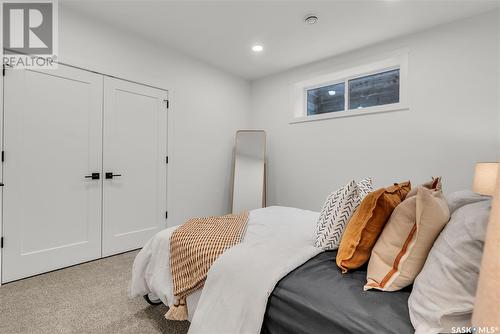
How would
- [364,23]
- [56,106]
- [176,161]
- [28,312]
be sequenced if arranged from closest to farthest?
[28,312] < [56,106] < [364,23] < [176,161]

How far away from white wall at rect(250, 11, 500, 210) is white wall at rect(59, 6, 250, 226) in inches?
40.9

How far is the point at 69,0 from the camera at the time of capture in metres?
2.47

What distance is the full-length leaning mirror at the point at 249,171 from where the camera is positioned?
13.2ft

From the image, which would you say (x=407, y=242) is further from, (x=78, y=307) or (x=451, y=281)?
(x=78, y=307)


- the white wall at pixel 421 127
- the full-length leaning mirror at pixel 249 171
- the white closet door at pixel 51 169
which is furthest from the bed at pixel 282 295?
the full-length leaning mirror at pixel 249 171

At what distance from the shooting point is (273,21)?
9.00 feet

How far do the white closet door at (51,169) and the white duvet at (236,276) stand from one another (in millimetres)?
1397

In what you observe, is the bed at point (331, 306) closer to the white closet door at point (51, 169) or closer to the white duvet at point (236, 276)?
the white duvet at point (236, 276)

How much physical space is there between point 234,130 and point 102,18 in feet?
7.43

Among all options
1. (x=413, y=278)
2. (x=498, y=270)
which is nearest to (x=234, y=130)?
(x=413, y=278)

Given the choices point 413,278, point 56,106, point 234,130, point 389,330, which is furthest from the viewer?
point 234,130

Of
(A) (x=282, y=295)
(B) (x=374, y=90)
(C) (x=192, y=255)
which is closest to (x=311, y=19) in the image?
(B) (x=374, y=90)

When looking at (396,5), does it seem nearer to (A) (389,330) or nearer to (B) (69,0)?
(A) (389,330)

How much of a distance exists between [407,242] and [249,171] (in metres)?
3.14
